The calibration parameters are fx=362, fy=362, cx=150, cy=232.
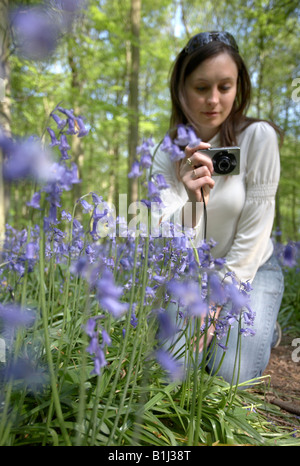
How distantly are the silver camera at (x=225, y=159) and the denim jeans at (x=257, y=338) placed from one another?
3.05 ft

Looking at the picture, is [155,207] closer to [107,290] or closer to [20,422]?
[107,290]

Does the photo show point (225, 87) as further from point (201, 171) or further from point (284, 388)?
point (284, 388)

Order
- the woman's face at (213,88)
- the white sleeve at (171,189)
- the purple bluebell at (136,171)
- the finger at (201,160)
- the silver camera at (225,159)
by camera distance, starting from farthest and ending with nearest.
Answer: the woman's face at (213,88)
the white sleeve at (171,189)
the silver camera at (225,159)
the finger at (201,160)
the purple bluebell at (136,171)

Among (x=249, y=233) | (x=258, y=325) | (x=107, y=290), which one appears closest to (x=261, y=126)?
(x=249, y=233)

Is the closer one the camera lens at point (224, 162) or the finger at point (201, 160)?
the finger at point (201, 160)

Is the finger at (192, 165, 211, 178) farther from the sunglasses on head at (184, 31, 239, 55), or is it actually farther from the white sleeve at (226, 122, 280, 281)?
the sunglasses on head at (184, 31, 239, 55)

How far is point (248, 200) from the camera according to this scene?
8.71 feet

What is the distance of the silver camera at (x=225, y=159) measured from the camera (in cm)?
176

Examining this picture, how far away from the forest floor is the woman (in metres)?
0.15

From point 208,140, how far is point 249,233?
0.78 m

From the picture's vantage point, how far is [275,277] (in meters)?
2.80

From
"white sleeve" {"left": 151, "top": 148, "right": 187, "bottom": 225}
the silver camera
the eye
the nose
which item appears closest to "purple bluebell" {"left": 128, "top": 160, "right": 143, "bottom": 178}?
the silver camera

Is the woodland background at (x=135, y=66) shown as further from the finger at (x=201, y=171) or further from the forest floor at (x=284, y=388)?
the finger at (x=201, y=171)

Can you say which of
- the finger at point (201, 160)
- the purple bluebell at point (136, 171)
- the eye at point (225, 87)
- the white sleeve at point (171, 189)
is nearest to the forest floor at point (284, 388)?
the white sleeve at point (171, 189)
